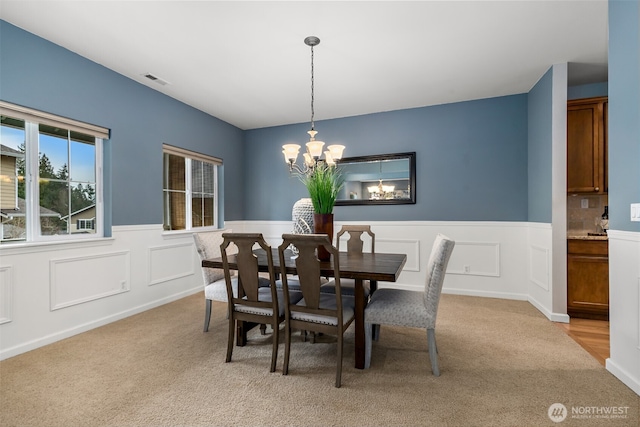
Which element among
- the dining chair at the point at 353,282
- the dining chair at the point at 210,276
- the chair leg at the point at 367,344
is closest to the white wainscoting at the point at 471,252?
the dining chair at the point at 353,282

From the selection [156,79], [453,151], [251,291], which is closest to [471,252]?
[453,151]

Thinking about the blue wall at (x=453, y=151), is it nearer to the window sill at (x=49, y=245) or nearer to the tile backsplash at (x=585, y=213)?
the tile backsplash at (x=585, y=213)

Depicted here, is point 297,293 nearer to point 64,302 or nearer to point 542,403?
point 542,403

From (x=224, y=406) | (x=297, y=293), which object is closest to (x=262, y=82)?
(x=297, y=293)

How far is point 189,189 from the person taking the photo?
14.5ft

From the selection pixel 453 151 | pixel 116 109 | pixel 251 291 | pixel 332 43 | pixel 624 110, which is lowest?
pixel 251 291

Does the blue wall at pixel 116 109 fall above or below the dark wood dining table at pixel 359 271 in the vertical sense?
above

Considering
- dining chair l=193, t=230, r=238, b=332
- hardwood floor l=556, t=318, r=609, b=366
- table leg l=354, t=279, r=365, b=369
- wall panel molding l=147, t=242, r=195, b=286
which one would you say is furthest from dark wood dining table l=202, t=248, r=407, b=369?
hardwood floor l=556, t=318, r=609, b=366

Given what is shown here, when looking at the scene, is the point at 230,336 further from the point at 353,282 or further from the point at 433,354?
the point at 433,354

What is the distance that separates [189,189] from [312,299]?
309 cm

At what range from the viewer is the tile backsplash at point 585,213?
3623 mm

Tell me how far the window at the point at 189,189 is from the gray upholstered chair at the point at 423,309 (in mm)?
3097

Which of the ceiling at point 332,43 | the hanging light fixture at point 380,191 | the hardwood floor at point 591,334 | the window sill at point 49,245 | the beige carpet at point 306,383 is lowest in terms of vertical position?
the hardwood floor at point 591,334

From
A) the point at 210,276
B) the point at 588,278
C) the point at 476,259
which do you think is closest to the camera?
the point at 210,276
